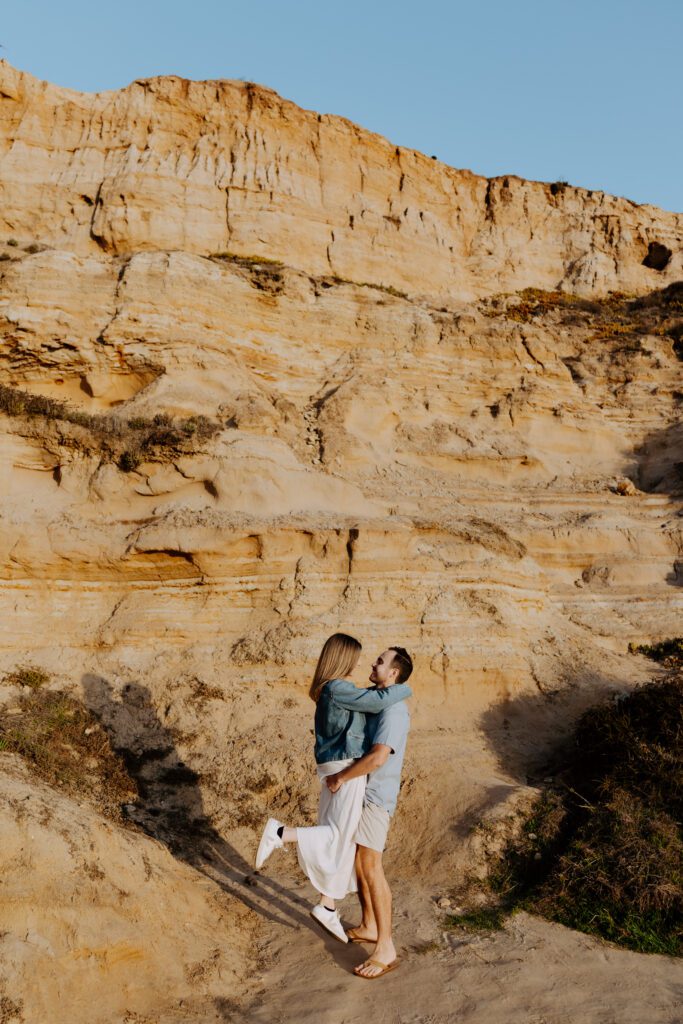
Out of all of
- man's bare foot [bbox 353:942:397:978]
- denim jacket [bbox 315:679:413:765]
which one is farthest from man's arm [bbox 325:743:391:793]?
man's bare foot [bbox 353:942:397:978]

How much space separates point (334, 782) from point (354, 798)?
166 mm

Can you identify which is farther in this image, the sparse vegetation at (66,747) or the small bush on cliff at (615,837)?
the sparse vegetation at (66,747)

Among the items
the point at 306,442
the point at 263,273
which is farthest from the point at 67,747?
the point at 263,273

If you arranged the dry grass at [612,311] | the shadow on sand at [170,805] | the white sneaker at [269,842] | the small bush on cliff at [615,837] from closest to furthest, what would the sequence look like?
1. the white sneaker at [269,842]
2. the small bush on cliff at [615,837]
3. the shadow on sand at [170,805]
4. the dry grass at [612,311]

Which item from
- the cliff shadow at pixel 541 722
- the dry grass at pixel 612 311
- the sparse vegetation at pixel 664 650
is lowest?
the cliff shadow at pixel 541 722

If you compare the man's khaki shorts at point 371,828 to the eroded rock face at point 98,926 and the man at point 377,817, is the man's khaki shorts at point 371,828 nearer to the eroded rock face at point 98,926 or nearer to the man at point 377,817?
the man at point 377,817

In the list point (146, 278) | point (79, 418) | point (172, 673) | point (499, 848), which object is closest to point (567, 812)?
point (499, 848)

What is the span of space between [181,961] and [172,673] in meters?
5.19

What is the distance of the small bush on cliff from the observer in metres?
5.25

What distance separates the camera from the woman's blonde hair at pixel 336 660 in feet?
15.6

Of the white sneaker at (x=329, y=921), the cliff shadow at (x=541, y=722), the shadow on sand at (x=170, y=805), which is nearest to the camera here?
the white sneaker at (x=329, y=921)

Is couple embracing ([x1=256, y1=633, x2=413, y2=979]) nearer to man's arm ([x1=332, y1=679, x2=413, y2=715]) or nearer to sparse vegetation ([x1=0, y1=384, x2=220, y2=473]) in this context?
man's arm ([x1=332, y1=679, x2=413, y2=715])

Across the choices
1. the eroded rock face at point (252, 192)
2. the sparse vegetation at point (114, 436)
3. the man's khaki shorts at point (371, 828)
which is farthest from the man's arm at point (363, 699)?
the eroded rock face at point (252, 192)

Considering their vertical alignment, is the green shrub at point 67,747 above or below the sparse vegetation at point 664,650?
below
